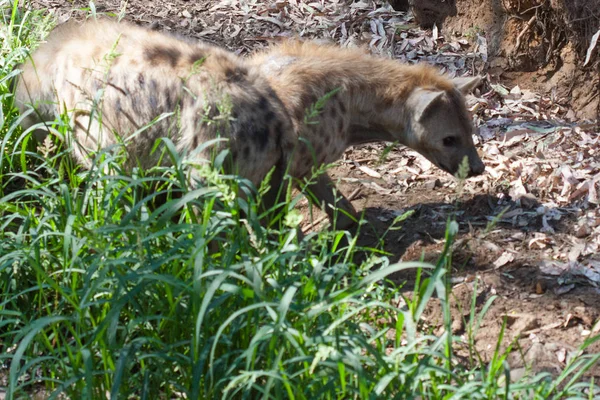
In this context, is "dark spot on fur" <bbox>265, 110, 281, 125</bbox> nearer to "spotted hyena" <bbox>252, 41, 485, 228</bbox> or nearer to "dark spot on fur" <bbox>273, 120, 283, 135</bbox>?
"dark spot on fur" <bbox>273, 120, 283, 135</bbox>

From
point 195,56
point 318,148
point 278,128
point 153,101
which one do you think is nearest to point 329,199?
point 318,148

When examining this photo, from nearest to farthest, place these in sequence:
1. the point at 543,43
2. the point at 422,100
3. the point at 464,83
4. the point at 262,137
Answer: the point at 262,137 → the point at 422,100 → the point at 464,83 → the point at 543,43

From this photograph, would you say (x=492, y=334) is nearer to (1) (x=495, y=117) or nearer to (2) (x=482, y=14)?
(1) (x=495, y=117)

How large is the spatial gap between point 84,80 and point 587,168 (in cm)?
390

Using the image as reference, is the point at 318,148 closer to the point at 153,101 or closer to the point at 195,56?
the point at 195,56

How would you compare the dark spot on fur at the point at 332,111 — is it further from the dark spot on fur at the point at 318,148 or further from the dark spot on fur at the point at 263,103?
the dark spot on fur at the point at 263,103

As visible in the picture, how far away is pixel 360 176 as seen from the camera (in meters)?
7.21

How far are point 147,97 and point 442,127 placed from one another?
7.47 feet

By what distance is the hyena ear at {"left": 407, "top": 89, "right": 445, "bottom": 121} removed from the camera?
6234mm

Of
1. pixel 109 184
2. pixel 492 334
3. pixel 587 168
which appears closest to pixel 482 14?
pixel 587 168

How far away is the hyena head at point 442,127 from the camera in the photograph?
6.33m

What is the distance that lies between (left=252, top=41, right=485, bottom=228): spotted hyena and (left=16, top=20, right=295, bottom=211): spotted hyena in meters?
0.32

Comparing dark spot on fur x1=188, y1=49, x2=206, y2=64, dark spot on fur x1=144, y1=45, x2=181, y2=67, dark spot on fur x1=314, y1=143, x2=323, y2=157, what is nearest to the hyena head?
dark spot on fur x1=314, y1=143, x2=323, y2=157

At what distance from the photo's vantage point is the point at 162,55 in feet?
17.8
